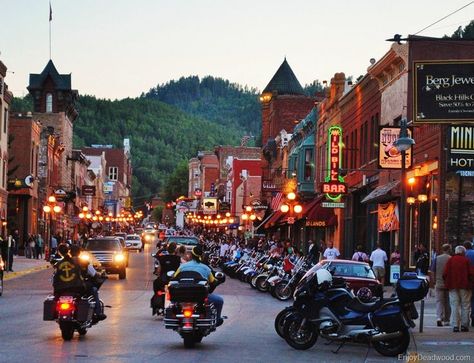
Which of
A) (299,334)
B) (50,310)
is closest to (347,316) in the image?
(299,334)

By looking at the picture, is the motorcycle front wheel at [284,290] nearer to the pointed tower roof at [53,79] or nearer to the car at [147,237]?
the car at [147,237]

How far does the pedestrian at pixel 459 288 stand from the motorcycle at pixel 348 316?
144 inches

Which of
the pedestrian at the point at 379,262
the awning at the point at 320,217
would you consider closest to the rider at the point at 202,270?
the pedestrian at the point at 379,262

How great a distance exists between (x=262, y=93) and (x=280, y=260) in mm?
63536

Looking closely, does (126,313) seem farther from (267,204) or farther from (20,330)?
(267,204)

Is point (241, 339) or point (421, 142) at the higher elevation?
point (421, 142)

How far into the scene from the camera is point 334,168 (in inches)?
1997

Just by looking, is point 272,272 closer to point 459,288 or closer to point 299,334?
point 459,288

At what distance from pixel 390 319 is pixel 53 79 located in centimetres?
10361

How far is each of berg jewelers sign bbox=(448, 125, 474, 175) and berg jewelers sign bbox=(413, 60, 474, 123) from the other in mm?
2651

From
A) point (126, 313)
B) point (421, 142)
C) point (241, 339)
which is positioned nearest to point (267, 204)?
point (421, 142)

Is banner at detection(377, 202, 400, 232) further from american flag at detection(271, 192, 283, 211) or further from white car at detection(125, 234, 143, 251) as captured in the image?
white car at detection(125, 234, 143, 251)

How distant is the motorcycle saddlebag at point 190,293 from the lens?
1803 centimetres

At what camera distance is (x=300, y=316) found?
1833 cm
